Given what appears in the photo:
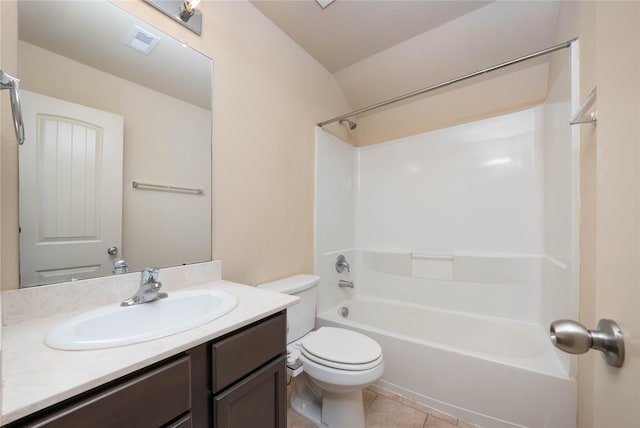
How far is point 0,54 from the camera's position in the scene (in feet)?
2.52

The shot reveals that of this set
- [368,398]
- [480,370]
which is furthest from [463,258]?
[368,398]

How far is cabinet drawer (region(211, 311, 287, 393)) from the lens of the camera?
742mm

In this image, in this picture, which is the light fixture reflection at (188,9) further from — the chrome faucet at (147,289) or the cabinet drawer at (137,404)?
the cabinet drawer at (137,404)

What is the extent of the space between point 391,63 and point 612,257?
2.14 metres

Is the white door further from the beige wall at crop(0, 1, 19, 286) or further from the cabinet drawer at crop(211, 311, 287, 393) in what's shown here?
the cabinet drawer at crop(211, 311, 287, 393)

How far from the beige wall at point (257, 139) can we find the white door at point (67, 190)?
1.43 ft

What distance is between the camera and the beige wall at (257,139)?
1.33m

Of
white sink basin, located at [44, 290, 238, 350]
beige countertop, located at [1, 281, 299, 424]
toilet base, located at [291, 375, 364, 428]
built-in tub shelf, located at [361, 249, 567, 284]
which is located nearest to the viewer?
beige countertop, located at [1, 281, 299, 424]

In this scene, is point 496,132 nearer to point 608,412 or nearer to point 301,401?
point 608,412

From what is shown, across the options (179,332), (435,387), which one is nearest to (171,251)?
(179,332)

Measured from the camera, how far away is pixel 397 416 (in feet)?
4.81

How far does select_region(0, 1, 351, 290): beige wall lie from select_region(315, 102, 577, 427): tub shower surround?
0.87 ft

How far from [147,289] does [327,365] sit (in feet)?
2.97

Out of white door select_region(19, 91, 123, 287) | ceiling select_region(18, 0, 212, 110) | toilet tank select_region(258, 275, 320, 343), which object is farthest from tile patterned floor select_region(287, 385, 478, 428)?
ceiling select_region(18, 0, 212, 110)
